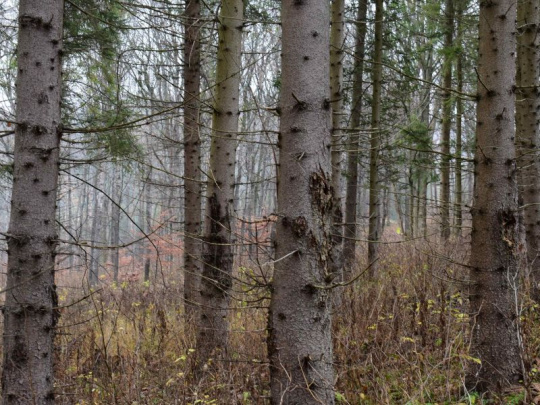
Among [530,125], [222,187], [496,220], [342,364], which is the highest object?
[530,125]

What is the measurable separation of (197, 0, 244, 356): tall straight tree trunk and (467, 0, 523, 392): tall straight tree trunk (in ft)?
8.41

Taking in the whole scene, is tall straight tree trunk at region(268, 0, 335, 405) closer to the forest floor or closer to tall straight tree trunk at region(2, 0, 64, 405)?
the forest floor

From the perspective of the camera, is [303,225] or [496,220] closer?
[303,225]

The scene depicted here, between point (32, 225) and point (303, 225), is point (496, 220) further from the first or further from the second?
point (32, 225)

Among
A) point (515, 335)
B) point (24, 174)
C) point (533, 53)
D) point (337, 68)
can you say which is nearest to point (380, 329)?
point (515, 335)

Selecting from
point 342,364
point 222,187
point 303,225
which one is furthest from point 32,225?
point 342,364

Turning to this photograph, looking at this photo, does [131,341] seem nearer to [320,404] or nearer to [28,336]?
[28,336]

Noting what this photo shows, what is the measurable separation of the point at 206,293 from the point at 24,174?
260 centimetres

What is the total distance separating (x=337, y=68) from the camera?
24.5 ft

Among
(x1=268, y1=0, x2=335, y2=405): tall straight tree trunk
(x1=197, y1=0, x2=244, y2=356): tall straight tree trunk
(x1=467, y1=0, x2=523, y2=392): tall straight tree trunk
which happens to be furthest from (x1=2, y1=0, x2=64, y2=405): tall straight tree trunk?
(x1=467, y1=0, x2=523, y2=392): tall straight tree trunk

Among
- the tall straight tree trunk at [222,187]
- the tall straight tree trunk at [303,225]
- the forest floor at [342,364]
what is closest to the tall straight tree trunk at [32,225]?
the forest floor at [342,364]

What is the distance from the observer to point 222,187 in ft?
17.1

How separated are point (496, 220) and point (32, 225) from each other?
3490 millimetres

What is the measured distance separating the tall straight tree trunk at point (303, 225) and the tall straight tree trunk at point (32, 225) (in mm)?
1574
